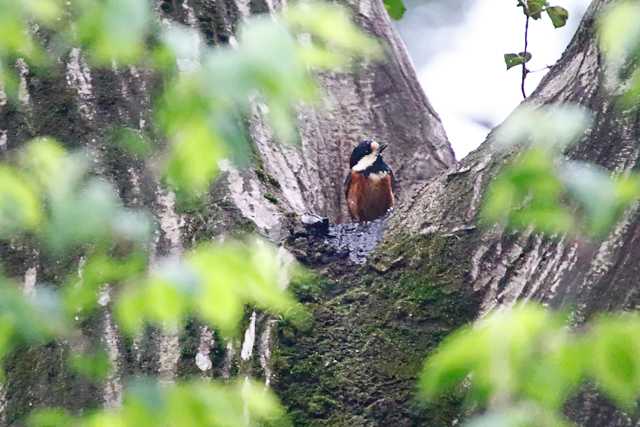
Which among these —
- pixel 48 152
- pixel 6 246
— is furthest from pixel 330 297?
pixel 48 152

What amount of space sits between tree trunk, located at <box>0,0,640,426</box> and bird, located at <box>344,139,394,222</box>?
99 cm

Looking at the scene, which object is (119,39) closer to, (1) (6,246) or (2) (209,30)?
(1) (6,246)

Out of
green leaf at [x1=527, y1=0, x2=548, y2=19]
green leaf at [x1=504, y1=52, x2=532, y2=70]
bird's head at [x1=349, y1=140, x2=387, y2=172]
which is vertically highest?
green leaf at [x1=527, y1=0, x2=548, y2=19]

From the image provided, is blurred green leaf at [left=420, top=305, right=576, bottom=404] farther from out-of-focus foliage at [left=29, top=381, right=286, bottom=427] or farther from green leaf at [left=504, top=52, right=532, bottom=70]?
A: green leaf at [left=504, top=52, right=532, bottom=70]

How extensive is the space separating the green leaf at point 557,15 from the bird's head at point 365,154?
78 centimetres

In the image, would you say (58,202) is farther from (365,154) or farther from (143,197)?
(365,154)

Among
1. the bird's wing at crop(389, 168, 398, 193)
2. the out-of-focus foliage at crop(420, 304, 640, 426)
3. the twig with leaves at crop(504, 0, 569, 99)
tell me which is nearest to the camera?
the out-of-focus foliage at crop(420, 304, 640, 426)

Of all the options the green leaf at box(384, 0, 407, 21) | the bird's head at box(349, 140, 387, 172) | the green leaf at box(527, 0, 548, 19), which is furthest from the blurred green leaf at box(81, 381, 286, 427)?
the green leaf at box(384, 0, 407, 21)

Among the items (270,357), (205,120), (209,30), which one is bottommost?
(270,357)

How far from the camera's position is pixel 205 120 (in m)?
1.32

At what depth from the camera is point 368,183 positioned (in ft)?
13.1

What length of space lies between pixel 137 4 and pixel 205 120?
157mm

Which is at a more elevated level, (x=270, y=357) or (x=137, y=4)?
(x=137, y=4)

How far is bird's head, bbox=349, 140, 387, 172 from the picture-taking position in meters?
3.64
